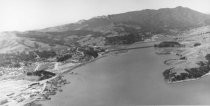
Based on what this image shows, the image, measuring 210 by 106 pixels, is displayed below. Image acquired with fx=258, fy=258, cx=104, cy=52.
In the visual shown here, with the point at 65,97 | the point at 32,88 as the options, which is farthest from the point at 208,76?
the point at 32,88

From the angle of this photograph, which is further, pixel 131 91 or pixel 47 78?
pixel 47 78

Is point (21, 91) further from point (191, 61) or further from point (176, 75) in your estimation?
point (191, 61)

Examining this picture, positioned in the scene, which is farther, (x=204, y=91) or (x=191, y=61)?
(x=191, y=61)

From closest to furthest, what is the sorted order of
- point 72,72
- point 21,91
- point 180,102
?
point 180,102
point 21,91
point 72,72

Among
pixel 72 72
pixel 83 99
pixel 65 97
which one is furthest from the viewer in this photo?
pixel 72 72

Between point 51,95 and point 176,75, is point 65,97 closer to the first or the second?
point 51,95

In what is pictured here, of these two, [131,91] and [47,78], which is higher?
[131,91]

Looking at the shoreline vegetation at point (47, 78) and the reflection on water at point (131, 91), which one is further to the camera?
the shoreline vegetation at point (47, 78)

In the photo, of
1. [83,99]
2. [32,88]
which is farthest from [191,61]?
[32,88]

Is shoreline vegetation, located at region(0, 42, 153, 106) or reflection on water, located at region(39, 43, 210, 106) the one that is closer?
reflection on water, located at region(39, 43, 210, 106)

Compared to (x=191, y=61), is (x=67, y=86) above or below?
below
